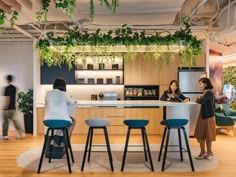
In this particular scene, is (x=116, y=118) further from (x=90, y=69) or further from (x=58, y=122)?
(x=58, y=122)

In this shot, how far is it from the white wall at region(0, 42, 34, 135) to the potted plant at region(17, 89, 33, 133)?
766mm

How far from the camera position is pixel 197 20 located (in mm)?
8023

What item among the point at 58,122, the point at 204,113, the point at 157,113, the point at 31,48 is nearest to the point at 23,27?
the point at 31,48

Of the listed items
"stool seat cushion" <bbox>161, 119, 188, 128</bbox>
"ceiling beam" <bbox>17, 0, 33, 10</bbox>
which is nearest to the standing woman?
"stool seat cushion" <bbox>161, 119, 188, 128</bbox>

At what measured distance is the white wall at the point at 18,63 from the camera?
10141 mm

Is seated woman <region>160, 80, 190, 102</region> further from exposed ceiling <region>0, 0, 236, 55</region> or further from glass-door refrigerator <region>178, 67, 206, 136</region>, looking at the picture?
glass-door refrigerator <region>178, 67, 206, 136</region>

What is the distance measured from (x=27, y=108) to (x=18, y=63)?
1660 mm

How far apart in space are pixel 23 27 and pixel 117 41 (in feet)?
10.1

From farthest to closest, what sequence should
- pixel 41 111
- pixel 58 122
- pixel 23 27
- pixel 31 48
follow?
1. pixel 31 48
2. pixel 41 111
3. pixel 23 27
4. pixel 58 122

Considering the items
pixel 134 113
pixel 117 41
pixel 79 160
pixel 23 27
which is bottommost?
pixel 79 160

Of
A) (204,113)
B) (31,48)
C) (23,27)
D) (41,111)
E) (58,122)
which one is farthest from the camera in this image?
(31,48)

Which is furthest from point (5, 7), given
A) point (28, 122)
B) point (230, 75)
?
point (230, 75)

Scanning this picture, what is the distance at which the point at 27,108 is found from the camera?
30.7 feet

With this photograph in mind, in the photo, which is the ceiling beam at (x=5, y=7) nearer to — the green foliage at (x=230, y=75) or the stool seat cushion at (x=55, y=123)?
the stool seat cushion at (x=55, y=123)
